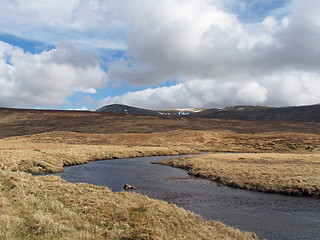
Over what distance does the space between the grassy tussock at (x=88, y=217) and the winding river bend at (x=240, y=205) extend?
2.93m

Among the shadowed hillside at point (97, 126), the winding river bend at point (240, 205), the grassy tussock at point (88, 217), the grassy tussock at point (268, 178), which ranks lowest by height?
the winding river bend at point (240, 205)

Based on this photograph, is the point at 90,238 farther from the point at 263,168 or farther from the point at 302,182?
the point at 263,168

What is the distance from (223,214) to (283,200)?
7700mm

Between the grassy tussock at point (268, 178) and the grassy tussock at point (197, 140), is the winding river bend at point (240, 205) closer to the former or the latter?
the grassy tussock at point (268, 178)

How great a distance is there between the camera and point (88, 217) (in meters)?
14.2

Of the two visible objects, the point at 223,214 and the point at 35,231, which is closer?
the point at 35,231

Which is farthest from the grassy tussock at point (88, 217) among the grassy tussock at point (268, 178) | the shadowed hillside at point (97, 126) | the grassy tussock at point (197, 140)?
the shadowed hillside at point (97, 126)

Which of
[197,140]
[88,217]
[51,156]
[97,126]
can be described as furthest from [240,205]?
[97,126]

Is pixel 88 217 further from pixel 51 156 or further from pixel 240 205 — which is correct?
pixel 51 156

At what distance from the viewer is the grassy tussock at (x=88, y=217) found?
39.6 feet

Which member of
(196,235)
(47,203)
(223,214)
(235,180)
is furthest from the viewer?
Result: (235,180)

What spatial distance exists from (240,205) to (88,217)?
13.7 m

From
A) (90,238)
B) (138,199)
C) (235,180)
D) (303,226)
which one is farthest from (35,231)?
(235,180)

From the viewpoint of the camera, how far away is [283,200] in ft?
77.7
